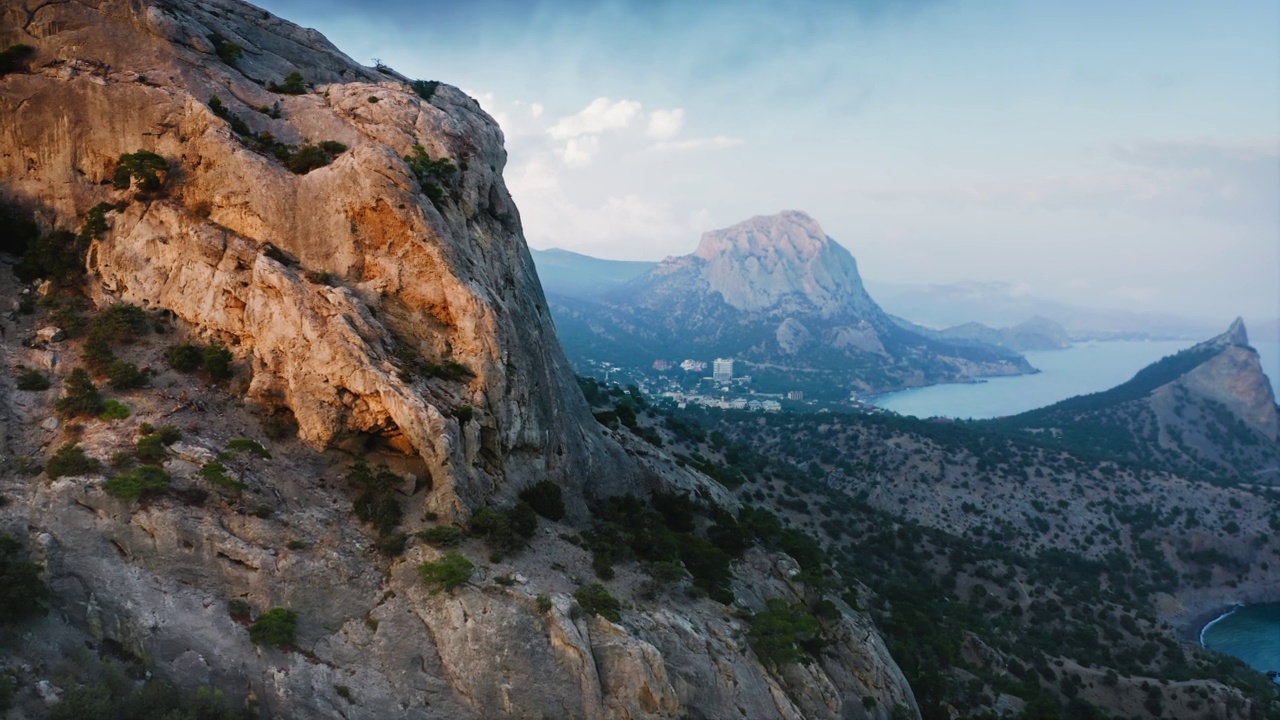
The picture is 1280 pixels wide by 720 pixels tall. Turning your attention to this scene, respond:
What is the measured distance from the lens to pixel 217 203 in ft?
78.1

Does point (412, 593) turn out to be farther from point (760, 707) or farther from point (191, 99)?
point (191, 99)

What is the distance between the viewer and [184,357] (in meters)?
21.8

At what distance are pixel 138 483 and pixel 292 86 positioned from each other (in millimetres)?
18664

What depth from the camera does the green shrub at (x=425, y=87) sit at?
32.7 m

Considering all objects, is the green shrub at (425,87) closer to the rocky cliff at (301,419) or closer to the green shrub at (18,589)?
the rocky cliff at (301,419)

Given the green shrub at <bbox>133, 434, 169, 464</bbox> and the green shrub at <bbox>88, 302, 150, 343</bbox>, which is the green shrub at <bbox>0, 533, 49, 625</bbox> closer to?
the green shrub at <bbox>133, 434, 169, 464</bbox>

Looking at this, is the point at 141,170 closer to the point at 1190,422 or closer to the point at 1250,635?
the point at 1250,635

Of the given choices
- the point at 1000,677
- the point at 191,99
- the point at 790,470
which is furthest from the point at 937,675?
the point at 191,99

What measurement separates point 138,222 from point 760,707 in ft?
87.7

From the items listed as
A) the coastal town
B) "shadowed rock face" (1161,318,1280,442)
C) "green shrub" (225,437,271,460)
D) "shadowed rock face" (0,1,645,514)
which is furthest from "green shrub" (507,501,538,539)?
"shadowed rock face" (1161,318,1280,442)

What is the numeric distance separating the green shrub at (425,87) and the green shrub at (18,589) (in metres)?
24.4

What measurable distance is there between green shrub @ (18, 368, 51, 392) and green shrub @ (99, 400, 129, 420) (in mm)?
2220

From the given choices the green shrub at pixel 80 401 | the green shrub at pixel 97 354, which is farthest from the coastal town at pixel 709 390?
the green shrub at pixel 80 401

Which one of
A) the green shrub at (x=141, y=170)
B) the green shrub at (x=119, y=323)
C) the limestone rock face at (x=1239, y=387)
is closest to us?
the green shrub at (x=119, y=323)
